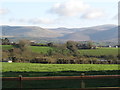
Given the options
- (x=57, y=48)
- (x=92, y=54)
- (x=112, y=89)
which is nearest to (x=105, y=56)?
(x=92, y=54)

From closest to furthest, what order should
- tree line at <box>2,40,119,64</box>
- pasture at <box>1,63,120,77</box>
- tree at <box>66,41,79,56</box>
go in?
1. pasture at <box>1,63,120,77</box>
2. tree line at <box>2,40,119,64</box>
3. tree at <box>66,41,79,56</box>

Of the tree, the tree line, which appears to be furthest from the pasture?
the tree

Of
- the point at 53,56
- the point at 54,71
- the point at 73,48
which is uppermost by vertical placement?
the point at 73,48

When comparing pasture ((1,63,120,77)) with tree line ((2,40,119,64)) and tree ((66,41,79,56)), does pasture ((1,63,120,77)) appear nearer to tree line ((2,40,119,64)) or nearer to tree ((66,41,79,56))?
tree line ((2,40,119,64))

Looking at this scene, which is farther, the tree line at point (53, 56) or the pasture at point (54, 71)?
the tree line at point (53, 56)

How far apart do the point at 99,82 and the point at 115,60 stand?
26.9 metres

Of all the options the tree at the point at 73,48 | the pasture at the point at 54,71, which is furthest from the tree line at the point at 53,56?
the pasture at the point at 54,71

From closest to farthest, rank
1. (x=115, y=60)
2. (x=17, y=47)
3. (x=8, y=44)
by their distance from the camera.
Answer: (x=115, y=60)
(x=17, y=47)
(x=8, y=44)

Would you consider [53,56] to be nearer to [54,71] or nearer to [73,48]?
[73,48]

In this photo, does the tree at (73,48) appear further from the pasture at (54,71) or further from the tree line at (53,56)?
the pasture at (54,71)

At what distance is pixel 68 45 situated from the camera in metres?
59.9

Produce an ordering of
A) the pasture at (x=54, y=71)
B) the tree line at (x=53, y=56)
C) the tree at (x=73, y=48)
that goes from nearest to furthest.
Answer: the pasture at (x=54, y=71)
the tree line at (x=53, y=56)
the tree at (x=73, y=48)

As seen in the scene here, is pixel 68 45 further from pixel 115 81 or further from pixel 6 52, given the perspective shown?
pixel 115 81

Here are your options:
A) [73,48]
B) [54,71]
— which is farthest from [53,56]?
[54,71]
